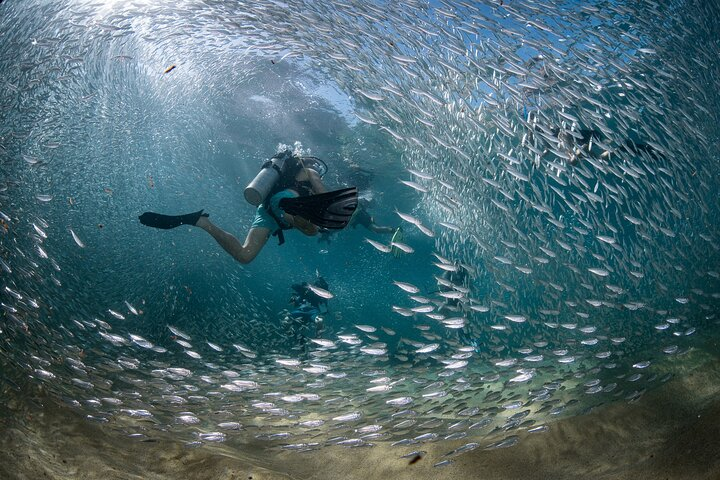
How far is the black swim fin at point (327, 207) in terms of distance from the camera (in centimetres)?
432

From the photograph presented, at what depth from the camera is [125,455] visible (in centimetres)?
457

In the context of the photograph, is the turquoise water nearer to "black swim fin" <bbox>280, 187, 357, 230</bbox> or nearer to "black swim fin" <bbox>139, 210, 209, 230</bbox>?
"black swim fin" <bbox>280, 187, 357, 230</bbox>

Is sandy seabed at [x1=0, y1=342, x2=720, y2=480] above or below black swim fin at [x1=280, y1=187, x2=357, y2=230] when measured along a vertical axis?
below

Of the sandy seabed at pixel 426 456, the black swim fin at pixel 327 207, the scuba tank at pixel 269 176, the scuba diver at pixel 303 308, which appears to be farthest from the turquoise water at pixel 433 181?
the scuba tank at pixel 269 176

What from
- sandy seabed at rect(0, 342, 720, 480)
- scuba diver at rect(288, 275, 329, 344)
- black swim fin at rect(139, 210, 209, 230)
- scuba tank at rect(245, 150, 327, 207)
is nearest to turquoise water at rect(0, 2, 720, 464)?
sandy seabed at rect(0, 342, 720, 480)

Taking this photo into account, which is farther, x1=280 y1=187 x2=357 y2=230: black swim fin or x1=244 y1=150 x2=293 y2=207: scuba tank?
x1=244 y1=150 x2=293 y2=207: scuba tank

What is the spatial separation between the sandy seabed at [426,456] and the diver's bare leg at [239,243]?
262 centimetres

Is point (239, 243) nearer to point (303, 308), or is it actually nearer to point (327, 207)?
point (327, 207)

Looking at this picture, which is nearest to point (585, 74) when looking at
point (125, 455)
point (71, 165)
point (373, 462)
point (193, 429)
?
point (373, 462)

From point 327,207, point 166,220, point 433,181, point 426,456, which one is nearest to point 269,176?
point 327,207

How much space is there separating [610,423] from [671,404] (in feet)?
3.28

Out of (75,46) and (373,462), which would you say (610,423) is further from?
(75,46)

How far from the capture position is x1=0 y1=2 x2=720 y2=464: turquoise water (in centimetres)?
538

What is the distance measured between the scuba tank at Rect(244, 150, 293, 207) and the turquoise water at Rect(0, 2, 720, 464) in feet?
5.50
